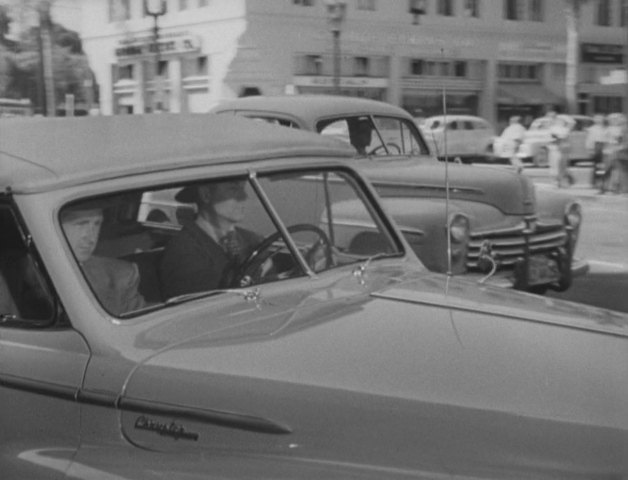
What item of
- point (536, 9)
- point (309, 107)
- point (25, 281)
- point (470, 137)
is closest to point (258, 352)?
point (25, 281)

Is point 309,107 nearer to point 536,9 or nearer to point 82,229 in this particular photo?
point 82,229

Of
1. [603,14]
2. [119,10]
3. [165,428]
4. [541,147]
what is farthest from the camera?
[603,14]

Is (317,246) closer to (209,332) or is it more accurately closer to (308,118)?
(209,332)

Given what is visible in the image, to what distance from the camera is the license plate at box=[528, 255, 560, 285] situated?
26.5 ft

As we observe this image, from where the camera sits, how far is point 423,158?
9.07m

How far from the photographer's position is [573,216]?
8984 mm

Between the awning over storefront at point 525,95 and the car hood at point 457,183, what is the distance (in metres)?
35.8

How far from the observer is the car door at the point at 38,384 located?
8.87ft

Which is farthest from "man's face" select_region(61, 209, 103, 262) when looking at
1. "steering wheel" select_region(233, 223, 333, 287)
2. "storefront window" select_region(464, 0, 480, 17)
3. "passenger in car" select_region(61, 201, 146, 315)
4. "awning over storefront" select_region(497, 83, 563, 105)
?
"awning over storefront" select_region(497, 83, 563, 105)

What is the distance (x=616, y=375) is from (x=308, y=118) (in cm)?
636

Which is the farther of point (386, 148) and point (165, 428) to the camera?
point (386, 148)

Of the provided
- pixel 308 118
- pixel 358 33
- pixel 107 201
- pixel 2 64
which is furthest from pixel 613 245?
pixel 358 33

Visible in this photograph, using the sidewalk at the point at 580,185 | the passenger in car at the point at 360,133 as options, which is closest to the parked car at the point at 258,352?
the passenger in car at the point at 360,133

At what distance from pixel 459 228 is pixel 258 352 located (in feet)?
16.8
